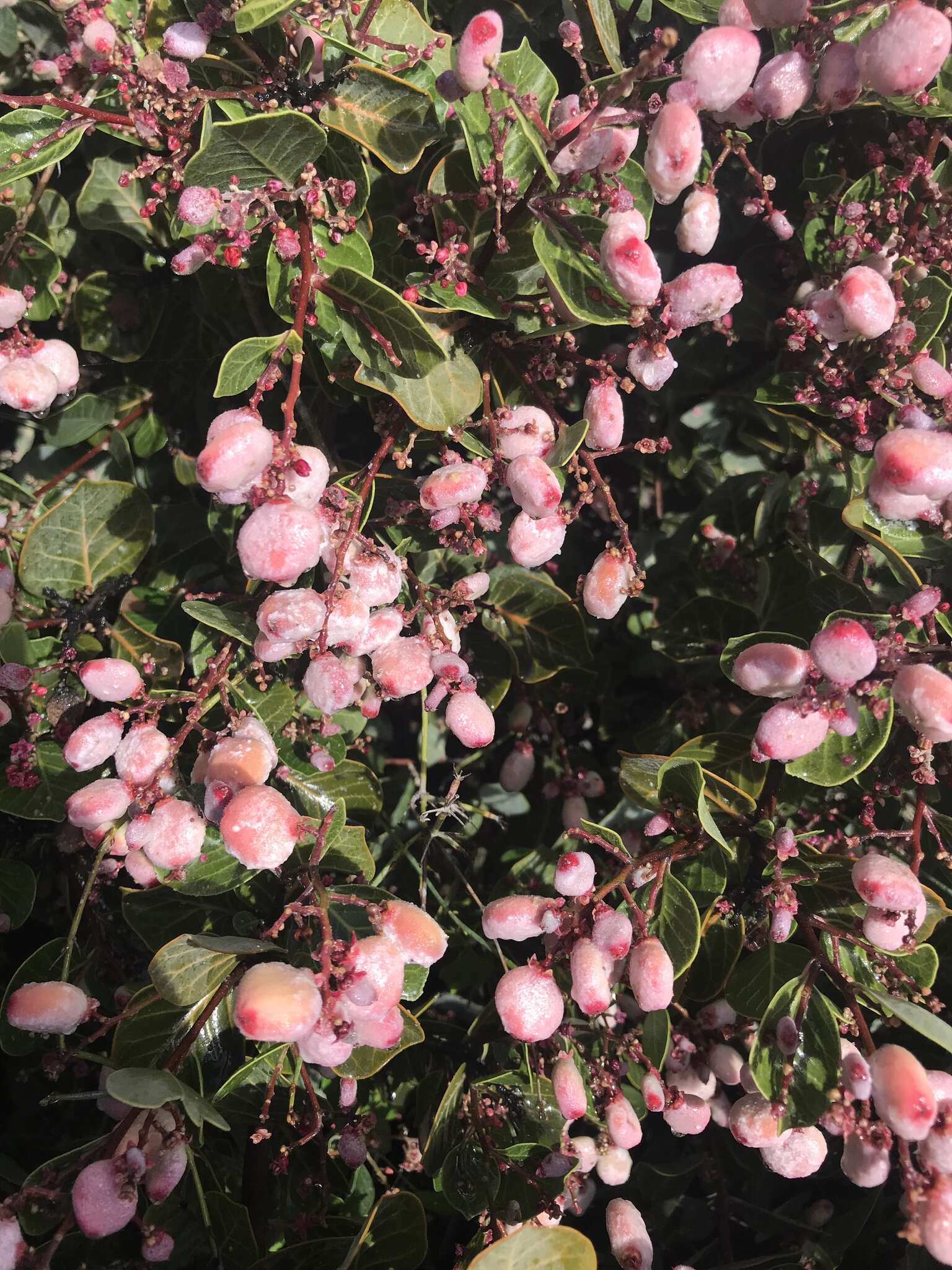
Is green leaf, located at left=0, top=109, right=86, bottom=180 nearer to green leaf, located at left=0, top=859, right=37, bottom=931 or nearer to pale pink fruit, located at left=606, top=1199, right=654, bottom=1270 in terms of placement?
green leaf, located at left=0, top=859, right=37, bottom=931

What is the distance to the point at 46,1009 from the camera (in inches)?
29.9

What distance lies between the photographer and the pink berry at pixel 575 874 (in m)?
0.76

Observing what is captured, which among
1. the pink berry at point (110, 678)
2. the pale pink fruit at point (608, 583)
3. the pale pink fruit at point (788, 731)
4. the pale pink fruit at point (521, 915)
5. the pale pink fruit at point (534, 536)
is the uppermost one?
the pale pink fruit at point (534, 536)

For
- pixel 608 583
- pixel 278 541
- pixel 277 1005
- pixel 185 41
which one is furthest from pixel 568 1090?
pixel 185 41

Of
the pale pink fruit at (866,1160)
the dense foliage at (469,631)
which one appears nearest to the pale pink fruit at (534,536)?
the dense foliage at (469,631)

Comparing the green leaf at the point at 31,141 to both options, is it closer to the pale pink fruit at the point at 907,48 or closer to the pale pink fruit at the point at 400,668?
the pale pink fruit at the point at 400,668

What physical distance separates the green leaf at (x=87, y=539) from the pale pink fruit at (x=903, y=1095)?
0.85 metres

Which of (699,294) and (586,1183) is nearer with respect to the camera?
(699,294)

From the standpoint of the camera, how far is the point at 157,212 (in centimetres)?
97

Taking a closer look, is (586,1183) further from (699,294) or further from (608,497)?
(699,294)

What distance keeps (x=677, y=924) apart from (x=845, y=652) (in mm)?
283

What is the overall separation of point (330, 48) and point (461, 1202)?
1.08 meters

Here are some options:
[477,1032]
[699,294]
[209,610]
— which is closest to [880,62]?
[699,294]

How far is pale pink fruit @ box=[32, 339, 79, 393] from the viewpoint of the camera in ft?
2.81
